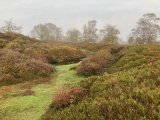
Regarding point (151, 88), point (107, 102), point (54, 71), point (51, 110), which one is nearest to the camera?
point (107, 102)

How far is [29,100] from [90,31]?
5937 cm

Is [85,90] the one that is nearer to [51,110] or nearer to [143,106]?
[51,110]

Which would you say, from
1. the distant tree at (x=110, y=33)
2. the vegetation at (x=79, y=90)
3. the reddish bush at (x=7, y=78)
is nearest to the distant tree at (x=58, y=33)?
the distant tree at (x=110, y=33)

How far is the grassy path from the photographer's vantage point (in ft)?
28.6

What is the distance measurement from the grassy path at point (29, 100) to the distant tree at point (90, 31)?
54.5m

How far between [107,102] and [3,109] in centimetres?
554

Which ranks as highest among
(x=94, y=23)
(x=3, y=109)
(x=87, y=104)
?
(x=94, y=23)

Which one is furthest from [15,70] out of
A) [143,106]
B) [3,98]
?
[143,106]

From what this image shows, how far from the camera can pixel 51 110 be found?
8156 millimetres

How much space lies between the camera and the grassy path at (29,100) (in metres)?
8.72

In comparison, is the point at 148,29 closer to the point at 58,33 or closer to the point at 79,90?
the point at 79,90

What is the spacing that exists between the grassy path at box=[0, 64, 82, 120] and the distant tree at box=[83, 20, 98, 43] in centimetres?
5445

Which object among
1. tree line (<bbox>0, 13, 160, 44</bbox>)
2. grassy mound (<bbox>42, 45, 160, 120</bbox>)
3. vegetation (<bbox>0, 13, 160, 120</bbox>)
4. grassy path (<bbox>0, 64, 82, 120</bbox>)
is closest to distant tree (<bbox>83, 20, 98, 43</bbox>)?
tree line (<bbox>0, 13, 160, 44</bbox>)

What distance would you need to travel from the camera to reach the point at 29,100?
10.2 metres
